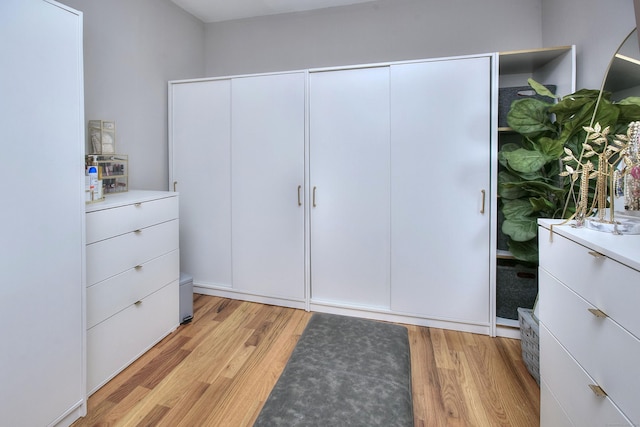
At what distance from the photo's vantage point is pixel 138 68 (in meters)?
2.55

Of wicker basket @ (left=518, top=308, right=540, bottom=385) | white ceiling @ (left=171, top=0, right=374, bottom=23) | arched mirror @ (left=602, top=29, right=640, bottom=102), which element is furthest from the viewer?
white ceiling @ (left=171, top=0, right=374, bottom=23)

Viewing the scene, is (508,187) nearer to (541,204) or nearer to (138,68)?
(541,204)

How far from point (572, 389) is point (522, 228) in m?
1.05

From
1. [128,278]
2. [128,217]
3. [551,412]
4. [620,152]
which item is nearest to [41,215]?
[128,217]

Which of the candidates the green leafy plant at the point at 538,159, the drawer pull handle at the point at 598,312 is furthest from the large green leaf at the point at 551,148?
the drawer pull handle at the point at 598,312

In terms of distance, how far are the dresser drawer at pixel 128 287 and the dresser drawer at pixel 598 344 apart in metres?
2.14

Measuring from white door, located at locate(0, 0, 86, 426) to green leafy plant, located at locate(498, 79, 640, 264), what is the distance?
2.33 metres

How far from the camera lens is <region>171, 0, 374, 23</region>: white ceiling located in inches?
114

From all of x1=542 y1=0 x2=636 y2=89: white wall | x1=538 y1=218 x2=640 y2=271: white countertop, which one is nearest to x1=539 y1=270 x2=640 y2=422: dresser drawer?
x1=538 y1=218 x2=640 y2=271: white countertop

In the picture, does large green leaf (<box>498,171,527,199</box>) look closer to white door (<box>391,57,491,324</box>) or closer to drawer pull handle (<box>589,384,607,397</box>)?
white door (<box>391,57,491,324</box>)

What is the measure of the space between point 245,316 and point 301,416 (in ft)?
5.84

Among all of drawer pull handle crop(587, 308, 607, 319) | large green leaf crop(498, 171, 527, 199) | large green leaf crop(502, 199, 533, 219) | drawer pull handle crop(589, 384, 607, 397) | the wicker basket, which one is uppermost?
large green leaf crop(498, 171, 527, 199)

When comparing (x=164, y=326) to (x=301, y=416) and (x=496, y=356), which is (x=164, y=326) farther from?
→ (x=496, y=356)

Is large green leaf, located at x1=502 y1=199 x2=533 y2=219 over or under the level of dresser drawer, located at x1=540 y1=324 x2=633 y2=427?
over
